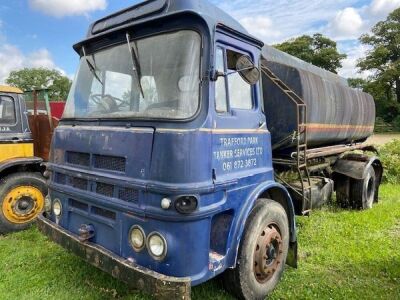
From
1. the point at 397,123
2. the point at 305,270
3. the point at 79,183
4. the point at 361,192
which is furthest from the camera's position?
the point at 397,123

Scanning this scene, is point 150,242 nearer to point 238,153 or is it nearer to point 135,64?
point 238,153

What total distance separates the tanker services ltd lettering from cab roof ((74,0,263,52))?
39.2 inches

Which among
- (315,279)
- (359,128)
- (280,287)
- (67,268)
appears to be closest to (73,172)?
(67,268)

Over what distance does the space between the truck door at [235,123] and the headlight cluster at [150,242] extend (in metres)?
0.67

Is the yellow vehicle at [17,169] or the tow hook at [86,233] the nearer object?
the tow hook at [86,233]

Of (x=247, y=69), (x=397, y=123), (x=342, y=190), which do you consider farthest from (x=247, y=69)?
(x=397, y=123)

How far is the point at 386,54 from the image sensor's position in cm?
4191

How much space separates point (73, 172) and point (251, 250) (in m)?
1.83

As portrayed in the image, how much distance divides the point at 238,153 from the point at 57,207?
196 centimetres

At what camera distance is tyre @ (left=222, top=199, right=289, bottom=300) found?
3.47 meters

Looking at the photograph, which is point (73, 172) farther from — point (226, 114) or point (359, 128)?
point (359, 128)

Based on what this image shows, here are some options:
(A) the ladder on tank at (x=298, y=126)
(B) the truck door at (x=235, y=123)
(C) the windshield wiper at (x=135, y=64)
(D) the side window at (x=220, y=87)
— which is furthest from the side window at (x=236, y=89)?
(A) the ladder on tank at (x=298, y=126)

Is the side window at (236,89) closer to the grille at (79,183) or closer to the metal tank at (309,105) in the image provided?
the metal tank at (309,105)

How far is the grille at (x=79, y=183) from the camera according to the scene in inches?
139
